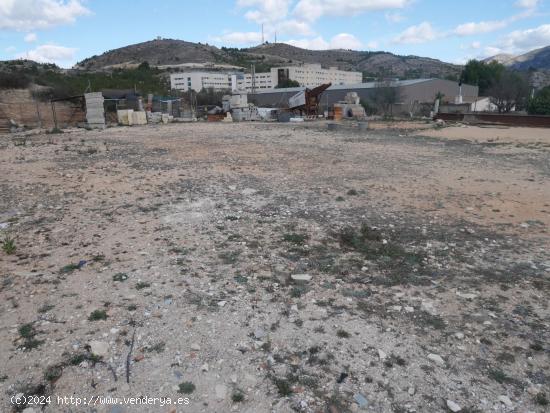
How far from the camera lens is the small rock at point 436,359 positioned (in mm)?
2861

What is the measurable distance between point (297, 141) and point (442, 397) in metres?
13.6

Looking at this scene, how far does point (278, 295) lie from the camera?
3758 mm

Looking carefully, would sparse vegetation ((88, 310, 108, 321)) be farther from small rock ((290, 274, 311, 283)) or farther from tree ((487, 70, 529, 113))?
tree ((487, 70, 529, 113))

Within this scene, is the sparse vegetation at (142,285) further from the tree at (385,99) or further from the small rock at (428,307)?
the tree at (385,99)

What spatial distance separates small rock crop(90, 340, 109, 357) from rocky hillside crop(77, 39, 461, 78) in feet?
297

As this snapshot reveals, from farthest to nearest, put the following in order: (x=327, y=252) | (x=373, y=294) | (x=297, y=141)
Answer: (x=297, y=141), (x=327, y=252), (x=373, y=294)

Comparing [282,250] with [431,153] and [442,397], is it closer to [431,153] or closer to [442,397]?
[442,397]

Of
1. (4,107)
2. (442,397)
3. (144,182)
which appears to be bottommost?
(442,397)

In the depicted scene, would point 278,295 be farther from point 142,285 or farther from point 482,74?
point 482,74

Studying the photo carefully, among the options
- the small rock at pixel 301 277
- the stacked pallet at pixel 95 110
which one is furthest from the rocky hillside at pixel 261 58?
the small rock at pixel 301 277

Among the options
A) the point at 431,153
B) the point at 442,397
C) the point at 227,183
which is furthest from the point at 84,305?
the point at 431,153

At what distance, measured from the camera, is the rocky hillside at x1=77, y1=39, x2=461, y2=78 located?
99.4 meters

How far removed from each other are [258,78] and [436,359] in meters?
84.7

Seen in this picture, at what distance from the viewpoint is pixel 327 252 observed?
15.7 ft
